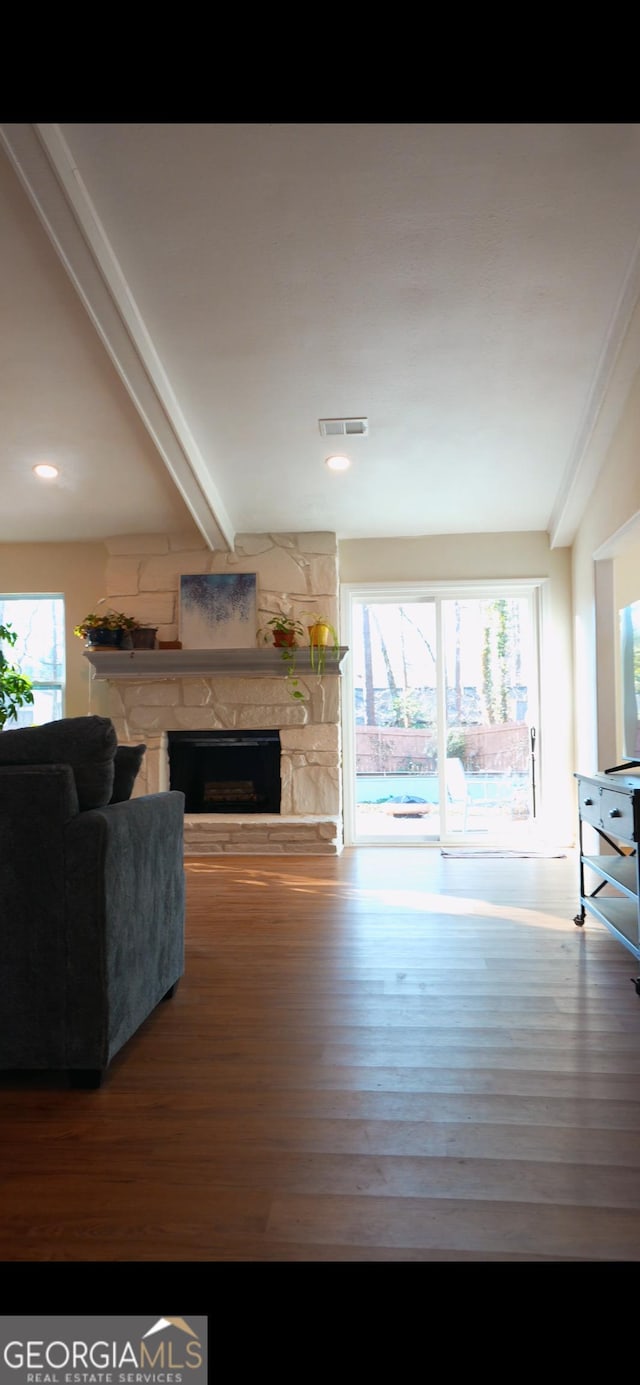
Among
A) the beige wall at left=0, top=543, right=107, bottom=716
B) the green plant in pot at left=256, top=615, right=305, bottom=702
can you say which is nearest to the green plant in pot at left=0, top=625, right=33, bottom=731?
the beige wall at left=0, top=543, right=107, bottom=716

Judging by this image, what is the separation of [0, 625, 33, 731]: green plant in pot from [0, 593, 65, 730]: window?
17 cm

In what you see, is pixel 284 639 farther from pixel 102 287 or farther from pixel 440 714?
pixel 102 287

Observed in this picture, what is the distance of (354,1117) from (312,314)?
3379 millimetres

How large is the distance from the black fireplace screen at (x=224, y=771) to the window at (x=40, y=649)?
1.08 m

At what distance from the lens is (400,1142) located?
A: 1857 millimetres

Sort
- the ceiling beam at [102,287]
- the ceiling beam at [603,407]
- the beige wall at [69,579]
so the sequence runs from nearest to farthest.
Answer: the ceiling beam at [102,287], the ceiling beam at [603,407], the beige wall at [69,579]

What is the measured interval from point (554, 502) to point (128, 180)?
364 cm

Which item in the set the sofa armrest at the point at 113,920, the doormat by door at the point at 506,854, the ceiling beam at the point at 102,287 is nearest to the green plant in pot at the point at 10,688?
the ceiling beam at the point at 102,287

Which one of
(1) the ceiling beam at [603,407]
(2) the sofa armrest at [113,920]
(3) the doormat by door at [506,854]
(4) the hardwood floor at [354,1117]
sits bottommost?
(3) the doormat by door at [506,854]

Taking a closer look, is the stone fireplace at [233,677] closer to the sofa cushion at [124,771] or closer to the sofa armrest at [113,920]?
the sofa cushion at [124,771]

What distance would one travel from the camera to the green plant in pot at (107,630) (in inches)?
241

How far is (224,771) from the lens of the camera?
6.47 m

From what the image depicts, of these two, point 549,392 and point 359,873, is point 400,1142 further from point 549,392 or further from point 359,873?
point 549,392
